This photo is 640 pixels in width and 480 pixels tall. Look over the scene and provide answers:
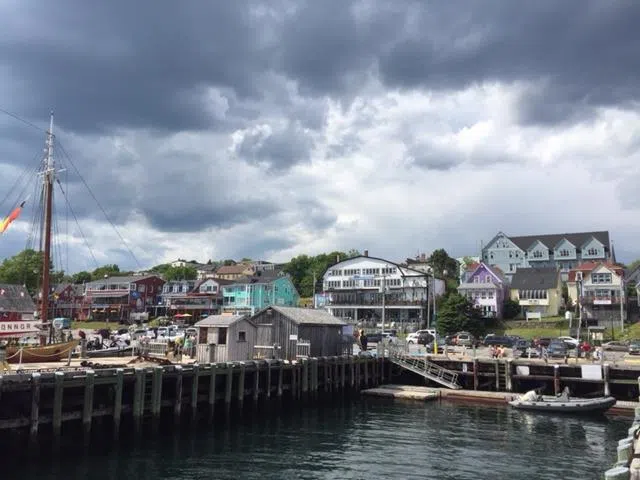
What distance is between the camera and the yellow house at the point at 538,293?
87.8 meters

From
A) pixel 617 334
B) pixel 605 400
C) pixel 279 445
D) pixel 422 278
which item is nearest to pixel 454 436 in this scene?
pixel 279 445

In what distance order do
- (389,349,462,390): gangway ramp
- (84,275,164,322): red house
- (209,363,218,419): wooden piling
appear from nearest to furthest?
(209,363,218,419): wooden piling → (389,349,462,390): gangway ramp → (84,275,164,322): red house

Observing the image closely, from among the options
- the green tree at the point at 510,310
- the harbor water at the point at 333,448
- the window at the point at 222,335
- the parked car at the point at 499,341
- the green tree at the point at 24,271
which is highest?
the green tree at the point at 24,271

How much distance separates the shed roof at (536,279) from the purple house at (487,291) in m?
2.75

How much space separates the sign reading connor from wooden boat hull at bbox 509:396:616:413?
105 ft

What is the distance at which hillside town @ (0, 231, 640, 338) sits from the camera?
84.9 metres

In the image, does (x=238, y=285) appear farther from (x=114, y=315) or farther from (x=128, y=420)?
(x=128, y=420)

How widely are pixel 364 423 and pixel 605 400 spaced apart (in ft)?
49.7

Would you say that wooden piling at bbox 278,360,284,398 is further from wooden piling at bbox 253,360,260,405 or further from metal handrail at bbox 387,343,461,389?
metal handrail at bbox 387,343,461,389

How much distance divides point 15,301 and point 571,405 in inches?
3499

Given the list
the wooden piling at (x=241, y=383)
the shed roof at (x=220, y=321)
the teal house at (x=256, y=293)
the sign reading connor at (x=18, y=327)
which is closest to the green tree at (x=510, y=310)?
the teal house at (x=256, y=293)

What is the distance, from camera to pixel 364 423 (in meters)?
32.5

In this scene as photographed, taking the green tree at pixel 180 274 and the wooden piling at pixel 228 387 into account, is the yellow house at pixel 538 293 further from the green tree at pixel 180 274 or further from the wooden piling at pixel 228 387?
the green tree at pixel 180 274

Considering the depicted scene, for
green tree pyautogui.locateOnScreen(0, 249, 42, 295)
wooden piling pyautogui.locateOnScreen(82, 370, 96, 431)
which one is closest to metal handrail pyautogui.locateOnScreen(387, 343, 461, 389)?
wooden piling pyautogui.locateOnScreen(82, 370, 96, 431)
